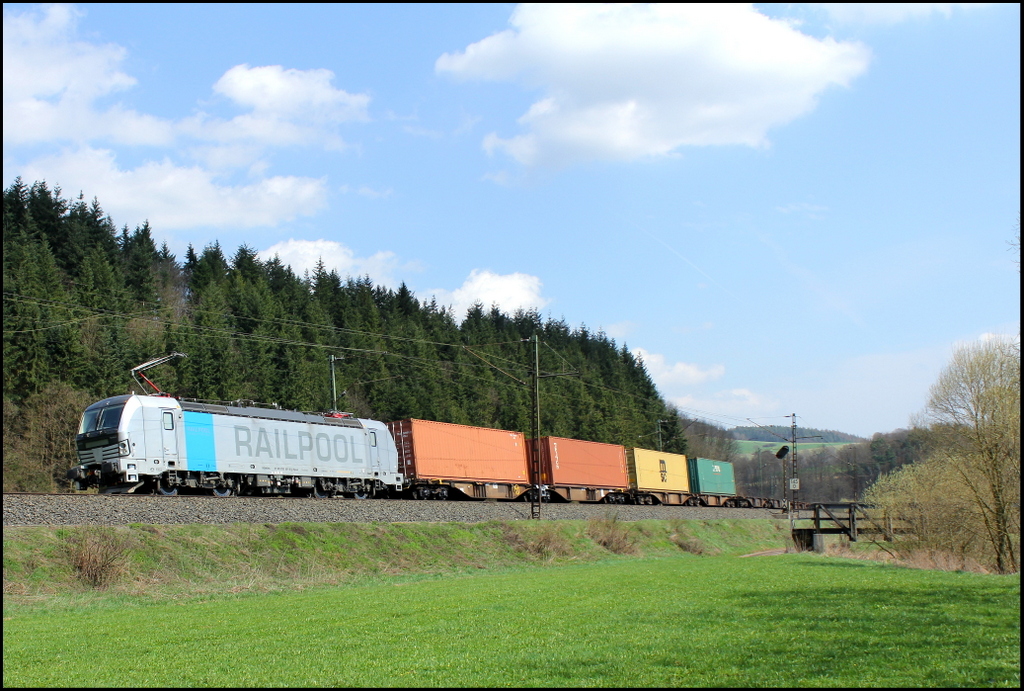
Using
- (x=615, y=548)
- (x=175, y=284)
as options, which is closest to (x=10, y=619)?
(x=615, y=548)

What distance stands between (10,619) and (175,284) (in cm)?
8115

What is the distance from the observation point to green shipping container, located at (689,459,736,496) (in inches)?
2327

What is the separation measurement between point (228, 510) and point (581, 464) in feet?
83.7

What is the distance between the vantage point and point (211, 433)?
27.9 metres

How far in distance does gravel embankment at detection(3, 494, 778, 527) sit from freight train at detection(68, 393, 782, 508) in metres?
2.82

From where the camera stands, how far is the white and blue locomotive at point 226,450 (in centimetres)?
2558

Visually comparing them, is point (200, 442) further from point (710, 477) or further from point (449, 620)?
point (710, 477)

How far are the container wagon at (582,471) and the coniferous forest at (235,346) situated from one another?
7.88m

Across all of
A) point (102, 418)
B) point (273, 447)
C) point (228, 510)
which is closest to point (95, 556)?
point (228, 510)

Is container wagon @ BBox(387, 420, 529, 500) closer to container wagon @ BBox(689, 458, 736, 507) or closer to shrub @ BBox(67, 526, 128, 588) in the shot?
shrub @ BBox(67, 526, 128, 588)

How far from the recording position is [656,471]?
54.1 metres

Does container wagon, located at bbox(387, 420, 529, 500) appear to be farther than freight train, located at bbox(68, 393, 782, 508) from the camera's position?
Yes

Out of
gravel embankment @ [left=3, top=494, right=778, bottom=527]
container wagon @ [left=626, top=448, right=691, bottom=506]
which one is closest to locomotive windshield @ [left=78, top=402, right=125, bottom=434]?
gravel embankment @ [left=3, top=494, right=778, bottom=527]

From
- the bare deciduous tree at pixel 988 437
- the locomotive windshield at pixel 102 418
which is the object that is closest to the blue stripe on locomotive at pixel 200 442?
the locomotive windshield at pixel 102 418
